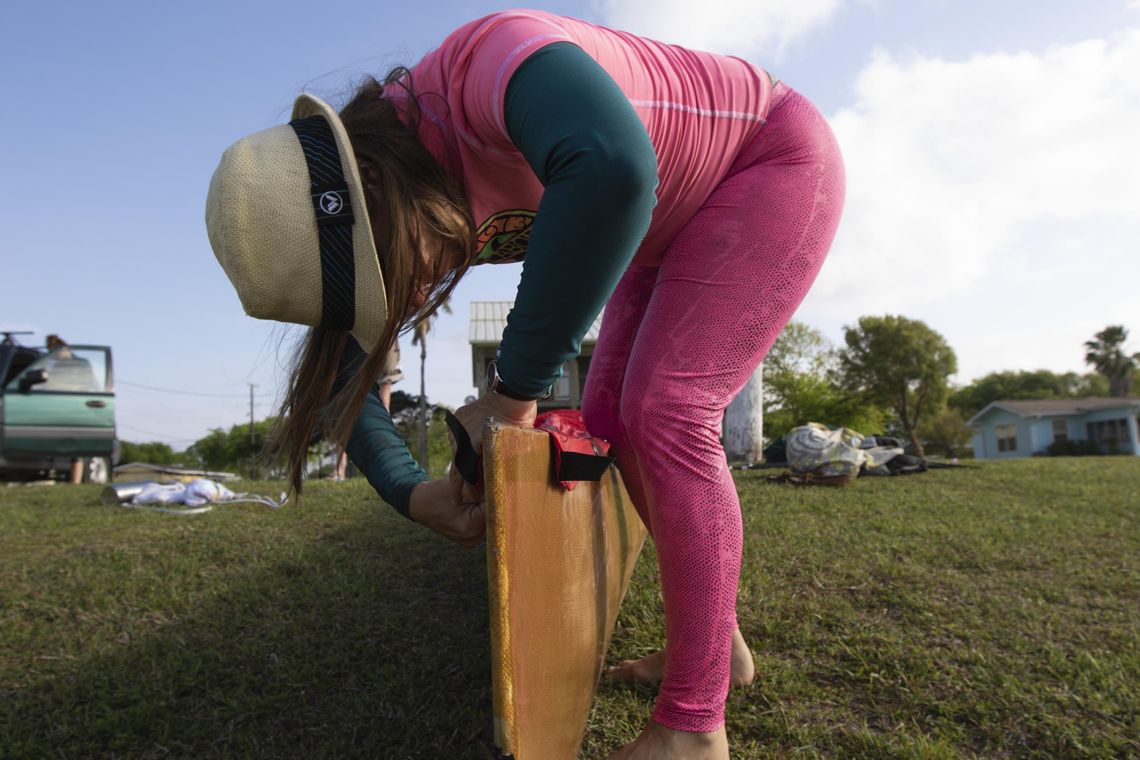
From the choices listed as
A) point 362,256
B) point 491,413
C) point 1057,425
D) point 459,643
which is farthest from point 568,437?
point 1057,425

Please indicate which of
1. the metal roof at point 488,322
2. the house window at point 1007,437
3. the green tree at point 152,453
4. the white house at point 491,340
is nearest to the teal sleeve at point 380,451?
the white house at point 491,340

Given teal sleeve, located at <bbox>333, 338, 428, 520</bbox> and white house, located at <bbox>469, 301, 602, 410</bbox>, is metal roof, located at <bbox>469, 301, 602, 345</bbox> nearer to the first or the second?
white house, located at <bbox>469, 301, 602, 410</bbox>

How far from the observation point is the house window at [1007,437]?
134 feet

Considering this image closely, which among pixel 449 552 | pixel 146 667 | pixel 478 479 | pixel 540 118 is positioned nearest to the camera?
pixel 540 118

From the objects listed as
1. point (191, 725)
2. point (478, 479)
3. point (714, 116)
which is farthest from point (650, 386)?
point (191, 725)

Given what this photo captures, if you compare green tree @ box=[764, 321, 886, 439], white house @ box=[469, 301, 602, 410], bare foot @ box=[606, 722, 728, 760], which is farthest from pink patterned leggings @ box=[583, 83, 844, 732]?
green tree @ box=[764, 321, 886, 439]

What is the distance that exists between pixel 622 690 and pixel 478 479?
2.87ft

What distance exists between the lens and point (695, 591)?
4.48ft

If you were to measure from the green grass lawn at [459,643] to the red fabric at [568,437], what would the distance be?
656 millimetres

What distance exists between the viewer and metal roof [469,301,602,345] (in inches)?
456

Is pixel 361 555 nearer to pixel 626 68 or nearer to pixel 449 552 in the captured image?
pixel 449 552

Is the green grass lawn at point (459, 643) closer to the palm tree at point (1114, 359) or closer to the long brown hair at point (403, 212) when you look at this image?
the long brown hair at point (403, 212)

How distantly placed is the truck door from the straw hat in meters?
9.65

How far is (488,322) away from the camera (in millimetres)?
12172
